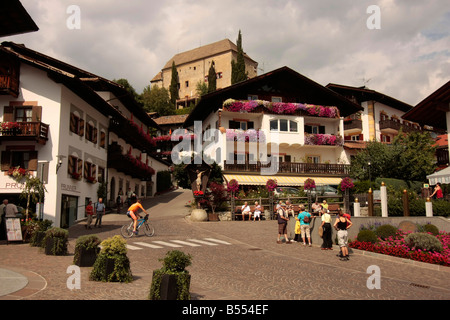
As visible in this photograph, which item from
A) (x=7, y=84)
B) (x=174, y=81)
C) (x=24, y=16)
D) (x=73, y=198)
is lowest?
(x=73, y=198)

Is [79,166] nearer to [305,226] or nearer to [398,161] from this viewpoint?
[305,226]

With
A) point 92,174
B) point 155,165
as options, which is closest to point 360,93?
point 155,165

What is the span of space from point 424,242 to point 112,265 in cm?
1106

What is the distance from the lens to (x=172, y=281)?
746 cm

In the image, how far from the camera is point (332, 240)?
1945 cm

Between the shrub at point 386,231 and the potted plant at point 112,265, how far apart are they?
11.6 m

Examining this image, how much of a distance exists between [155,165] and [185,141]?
16.8 metres

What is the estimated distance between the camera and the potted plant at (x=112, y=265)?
9.70 meters

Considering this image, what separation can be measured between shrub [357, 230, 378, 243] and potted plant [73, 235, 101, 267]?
10960 mm

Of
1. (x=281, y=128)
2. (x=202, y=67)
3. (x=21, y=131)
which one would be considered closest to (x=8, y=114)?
(x=21, y=131)

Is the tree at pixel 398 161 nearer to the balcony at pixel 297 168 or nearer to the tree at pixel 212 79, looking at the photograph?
the balcony at pixel 297 168

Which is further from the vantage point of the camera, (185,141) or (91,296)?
Result: (185,141)

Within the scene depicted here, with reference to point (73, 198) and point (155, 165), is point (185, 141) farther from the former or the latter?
point (73, 198)

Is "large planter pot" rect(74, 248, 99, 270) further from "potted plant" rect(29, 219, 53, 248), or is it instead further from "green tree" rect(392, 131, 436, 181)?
"green tree" rect(392, 131, 436, 181)
